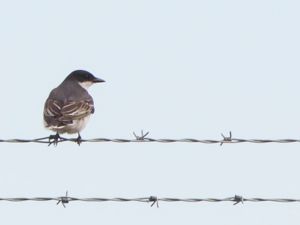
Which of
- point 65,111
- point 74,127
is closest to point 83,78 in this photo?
point 65,111

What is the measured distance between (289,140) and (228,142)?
2.11 feet

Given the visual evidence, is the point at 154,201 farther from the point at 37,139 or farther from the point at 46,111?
the point at 46,111

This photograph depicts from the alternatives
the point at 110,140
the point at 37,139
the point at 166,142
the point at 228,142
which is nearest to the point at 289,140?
the point at 228,142

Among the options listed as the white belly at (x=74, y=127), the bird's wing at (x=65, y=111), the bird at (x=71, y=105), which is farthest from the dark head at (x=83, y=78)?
the white belly at (x=74, y=127)

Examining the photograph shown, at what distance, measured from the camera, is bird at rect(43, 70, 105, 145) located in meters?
13.3

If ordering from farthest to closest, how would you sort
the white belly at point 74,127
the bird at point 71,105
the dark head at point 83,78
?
the dark head at point 83,78
the bird at point 71,105
the white belly at point 74,127

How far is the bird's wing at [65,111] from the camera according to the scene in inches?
523

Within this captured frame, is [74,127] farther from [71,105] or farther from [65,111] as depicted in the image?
[71,105]

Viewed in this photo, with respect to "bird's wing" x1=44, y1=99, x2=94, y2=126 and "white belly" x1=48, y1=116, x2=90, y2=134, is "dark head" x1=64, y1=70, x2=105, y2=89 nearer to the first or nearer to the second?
"bird's wing" x1=44, y1=99, x2=94, y2=126

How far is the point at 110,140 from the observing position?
10.1 meters

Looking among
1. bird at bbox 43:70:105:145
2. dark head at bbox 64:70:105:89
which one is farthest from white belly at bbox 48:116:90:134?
dark head at bbox 64:70:105:89

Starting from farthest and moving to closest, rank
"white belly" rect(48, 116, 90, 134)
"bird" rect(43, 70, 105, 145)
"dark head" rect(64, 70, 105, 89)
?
"dark head" rect(64, 70, 105, 89) < "bird" rect(43, 70, 105, 145) < "white belly" rect(48, 116, 90, 134)

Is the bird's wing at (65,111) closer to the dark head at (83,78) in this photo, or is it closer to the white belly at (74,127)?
the white belly at (74,127)

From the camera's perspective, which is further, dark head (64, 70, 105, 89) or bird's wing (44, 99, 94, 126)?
dark head (64, 70, 105, 89)
